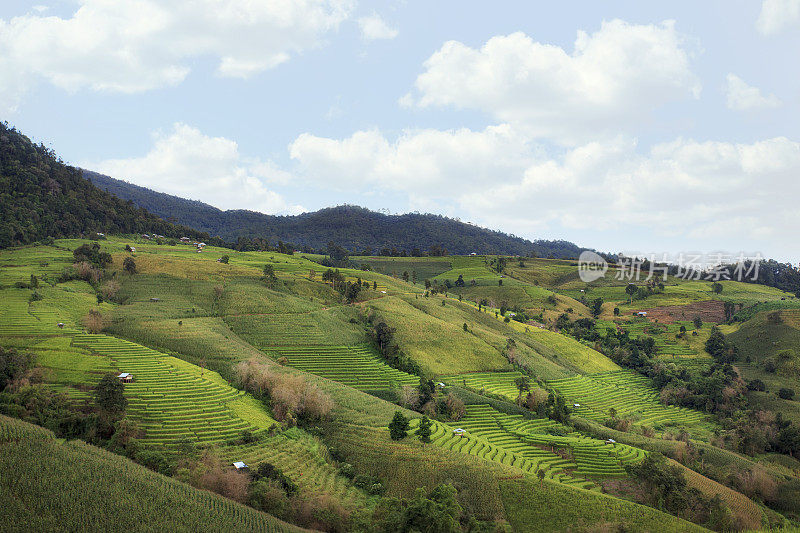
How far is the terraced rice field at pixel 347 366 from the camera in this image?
74938 millimetres

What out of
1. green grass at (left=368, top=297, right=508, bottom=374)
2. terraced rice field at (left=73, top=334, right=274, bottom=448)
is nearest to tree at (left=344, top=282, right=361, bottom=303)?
green grass at (left=368, top=297, right=508, bottom=374)

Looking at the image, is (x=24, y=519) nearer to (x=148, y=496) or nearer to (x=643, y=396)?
(x=148, y=496)

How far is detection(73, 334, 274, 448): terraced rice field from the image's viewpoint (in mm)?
48125

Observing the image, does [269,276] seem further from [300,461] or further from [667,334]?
[667,334]

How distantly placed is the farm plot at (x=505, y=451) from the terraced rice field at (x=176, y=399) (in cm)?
2189

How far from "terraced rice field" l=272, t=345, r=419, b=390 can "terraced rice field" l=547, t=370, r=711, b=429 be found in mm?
31532

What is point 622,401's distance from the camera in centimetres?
9181

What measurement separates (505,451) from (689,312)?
381ft

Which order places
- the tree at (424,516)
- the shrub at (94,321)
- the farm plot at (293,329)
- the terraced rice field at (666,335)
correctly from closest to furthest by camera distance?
1. the tree at (424,516)
2. the shrub at (94,321)
3. the farm plot at (293,329)
4. the terraced rice field at (666,335)

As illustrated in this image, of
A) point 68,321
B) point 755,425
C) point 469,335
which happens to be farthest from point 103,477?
point 755,425

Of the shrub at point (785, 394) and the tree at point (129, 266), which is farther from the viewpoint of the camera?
the tree at point (129, 266)

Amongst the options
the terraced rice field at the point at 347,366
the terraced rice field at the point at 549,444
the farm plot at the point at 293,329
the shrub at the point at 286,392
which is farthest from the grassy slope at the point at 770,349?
the shrub at the point at 286,392

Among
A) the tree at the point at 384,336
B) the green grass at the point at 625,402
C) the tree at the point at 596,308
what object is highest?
the tree at the point at 596,308

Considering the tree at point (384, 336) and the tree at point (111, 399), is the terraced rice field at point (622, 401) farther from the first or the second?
the tree at point (111, 399)
